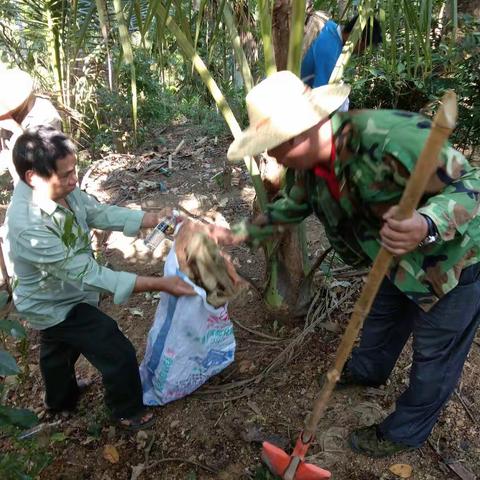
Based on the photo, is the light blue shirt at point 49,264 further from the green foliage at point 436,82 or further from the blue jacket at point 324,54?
the green foliage at point 436,82

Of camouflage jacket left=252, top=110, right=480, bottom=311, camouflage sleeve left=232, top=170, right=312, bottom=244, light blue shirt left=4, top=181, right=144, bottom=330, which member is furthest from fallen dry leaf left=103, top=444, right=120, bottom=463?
camouflage jacket left=252, top=110, right=480, bottom=311

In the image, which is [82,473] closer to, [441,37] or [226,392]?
[226,392]

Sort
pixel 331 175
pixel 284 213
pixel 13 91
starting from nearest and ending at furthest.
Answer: pixel 331 175, pixel 284 213, pixel 13 91

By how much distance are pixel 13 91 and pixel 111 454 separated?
6.93 feet

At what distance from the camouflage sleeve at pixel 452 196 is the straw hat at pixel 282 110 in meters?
0.37

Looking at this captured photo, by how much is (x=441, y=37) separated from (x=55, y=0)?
10.1 feet

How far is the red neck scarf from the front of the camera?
1435 mm

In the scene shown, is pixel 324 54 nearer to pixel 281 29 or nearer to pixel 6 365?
pixel 281 29

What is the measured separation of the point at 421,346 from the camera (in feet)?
5.47

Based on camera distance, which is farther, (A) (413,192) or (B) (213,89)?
(B) (213,89)

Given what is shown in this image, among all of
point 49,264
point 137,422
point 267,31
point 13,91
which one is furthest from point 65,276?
point 13,91

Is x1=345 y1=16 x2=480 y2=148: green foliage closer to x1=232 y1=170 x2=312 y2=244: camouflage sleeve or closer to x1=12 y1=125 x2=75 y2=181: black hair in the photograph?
x1=232 y1=170 x2=312 y2=244: camouflage sleeve

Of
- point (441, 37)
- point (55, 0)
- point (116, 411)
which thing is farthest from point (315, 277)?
point (55, 0)

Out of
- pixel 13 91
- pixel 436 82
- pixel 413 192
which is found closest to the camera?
pixel 413 192
